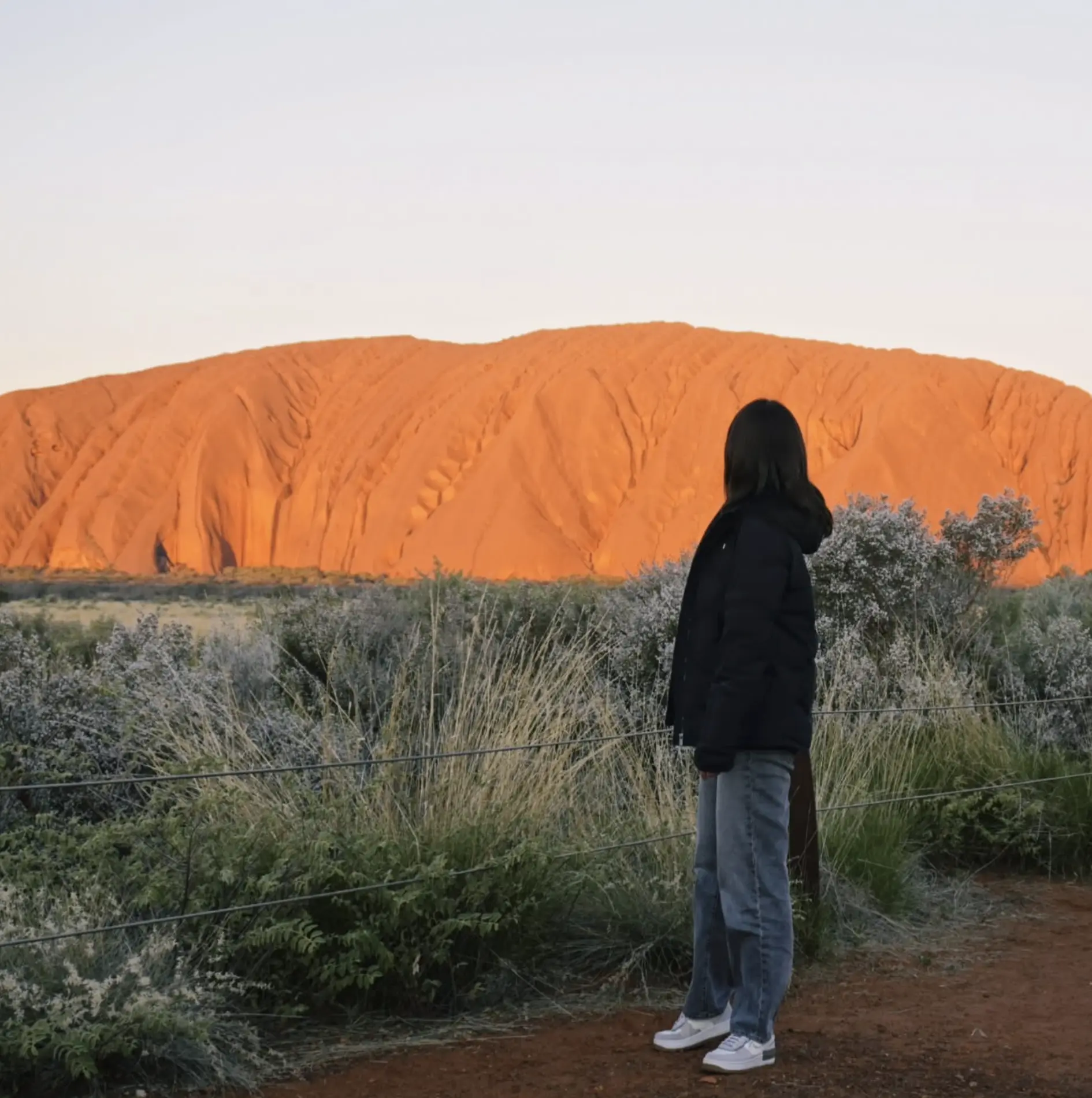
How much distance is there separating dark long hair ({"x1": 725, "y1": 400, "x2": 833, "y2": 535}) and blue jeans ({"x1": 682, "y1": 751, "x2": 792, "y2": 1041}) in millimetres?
805

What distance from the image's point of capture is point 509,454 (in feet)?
174

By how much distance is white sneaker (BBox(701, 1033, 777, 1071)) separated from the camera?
4.61 metres

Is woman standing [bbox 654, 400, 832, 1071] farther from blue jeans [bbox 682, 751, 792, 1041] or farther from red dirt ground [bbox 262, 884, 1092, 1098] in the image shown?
red dirt ground [bbox 262, 884, 1092, 1098]

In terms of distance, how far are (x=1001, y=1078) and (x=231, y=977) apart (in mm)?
2572

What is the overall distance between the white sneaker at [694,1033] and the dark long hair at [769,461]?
171 cm

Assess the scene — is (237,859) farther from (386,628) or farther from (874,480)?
(874,480)

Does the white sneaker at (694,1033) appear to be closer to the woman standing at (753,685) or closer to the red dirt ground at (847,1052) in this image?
the red dirt ground at (847,1052)

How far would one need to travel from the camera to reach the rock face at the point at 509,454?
50.5 m

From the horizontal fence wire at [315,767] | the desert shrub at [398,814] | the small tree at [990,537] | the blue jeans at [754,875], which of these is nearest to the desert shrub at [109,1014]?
the desert shrub at [398,814]

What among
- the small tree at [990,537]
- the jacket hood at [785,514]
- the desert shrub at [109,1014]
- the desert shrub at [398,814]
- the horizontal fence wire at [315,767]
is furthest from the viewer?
the small tree at [990,537]

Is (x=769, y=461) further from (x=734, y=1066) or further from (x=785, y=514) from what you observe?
(x=734, y=1066)

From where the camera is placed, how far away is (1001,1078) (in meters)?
4.75

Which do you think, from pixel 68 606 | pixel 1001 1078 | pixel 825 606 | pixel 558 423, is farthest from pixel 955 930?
pixel 558 423

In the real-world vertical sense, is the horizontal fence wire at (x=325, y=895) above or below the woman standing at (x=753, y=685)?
below
